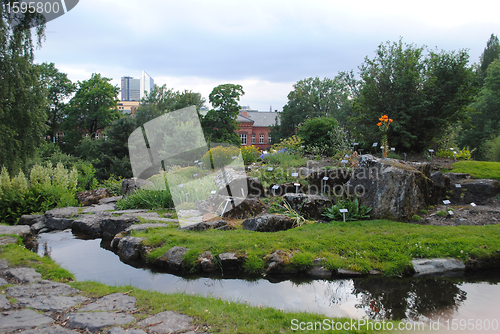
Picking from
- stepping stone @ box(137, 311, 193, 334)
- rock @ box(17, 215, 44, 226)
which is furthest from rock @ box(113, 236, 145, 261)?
rock @ box(17, 215, 44, 226)

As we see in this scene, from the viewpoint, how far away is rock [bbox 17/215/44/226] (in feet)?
24.6

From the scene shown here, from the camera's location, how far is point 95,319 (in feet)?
8.83

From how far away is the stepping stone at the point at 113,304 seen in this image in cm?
295

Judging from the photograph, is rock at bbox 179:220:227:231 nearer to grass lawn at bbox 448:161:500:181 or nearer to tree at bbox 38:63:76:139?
grass lawn at bbox 448:161:500:181

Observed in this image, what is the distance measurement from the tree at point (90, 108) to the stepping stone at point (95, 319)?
121ft

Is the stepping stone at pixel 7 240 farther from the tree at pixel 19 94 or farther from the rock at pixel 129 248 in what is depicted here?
the tree at pixel 19 94

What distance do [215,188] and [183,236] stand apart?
9.47 feet

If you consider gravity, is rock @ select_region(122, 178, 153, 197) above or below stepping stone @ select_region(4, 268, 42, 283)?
above

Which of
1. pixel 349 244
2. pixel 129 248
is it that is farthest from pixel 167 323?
pixel 349 244

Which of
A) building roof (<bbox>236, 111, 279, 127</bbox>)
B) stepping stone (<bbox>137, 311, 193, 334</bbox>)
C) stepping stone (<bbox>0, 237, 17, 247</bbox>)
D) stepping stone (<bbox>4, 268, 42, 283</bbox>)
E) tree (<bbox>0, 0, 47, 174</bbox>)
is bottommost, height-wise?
stepping stone (<bbox>0, 237, 17, 247</bbox>)

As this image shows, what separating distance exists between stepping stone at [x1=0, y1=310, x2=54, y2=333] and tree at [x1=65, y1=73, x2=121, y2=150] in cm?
3649

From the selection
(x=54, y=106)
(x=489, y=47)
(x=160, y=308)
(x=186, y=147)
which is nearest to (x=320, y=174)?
(x=160, y=308)

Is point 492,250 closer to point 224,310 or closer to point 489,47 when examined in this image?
point 224,310

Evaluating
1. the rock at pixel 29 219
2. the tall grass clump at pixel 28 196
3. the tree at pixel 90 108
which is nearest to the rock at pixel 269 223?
the rock at pixel 29 219
